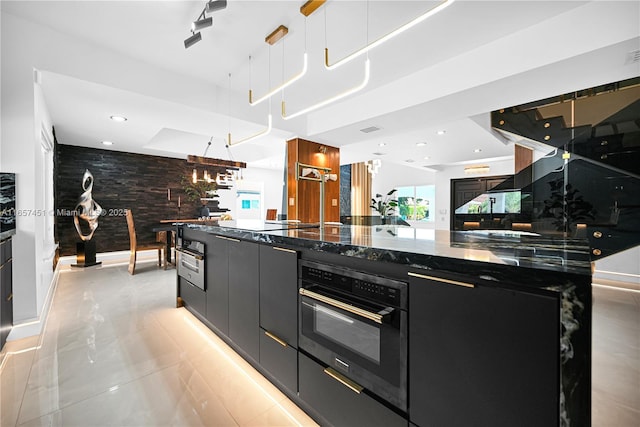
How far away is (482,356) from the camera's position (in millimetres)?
808

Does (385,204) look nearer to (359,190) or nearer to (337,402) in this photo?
(359,190)

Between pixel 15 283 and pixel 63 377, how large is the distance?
4.19ft

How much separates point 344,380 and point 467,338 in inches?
24.2

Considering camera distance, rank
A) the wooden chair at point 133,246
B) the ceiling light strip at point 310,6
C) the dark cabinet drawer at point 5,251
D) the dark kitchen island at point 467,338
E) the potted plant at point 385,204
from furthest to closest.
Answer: the potted plant at point 385,204, the wooden chair at point 133,246, the ceiling light strip at point 310,6, the dark cabinet drawer at point 5,251, the dark kitchen island at point 467,338

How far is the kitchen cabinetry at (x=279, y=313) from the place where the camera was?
1469 millimetres

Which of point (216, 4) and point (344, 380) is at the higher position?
point (216, 4)

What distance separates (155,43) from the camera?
2.82m

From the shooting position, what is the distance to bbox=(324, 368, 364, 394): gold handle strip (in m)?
1.15

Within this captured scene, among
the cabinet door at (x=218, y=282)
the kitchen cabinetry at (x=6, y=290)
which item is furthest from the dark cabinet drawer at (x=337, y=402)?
the kitchen cabinetry at (x=6, y=290)

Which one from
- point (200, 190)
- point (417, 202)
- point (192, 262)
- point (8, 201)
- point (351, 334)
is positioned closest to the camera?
point (351, 334)

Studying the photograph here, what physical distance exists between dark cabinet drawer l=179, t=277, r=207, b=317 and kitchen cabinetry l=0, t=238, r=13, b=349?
126 cm

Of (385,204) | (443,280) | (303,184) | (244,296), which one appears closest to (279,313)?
(244,296)

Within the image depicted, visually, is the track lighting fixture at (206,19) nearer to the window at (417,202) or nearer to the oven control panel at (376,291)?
the oven control panel at (376,291)

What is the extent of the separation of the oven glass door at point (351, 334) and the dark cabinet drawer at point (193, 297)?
4.71 ft
